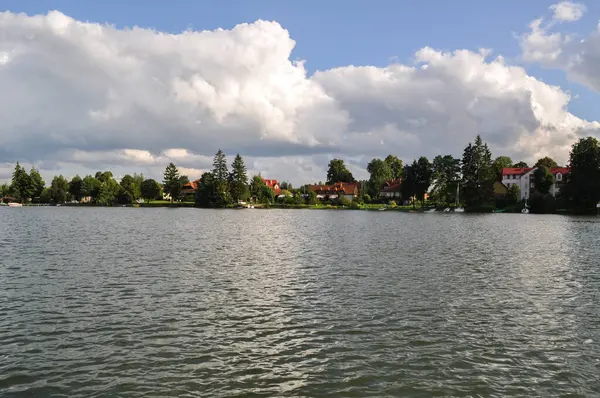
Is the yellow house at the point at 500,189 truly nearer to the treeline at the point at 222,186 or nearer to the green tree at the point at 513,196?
the green tree at the point at 513,196

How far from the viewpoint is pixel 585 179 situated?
122m

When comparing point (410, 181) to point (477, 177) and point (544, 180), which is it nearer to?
point (477, 177)

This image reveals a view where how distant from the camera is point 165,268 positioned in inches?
1148

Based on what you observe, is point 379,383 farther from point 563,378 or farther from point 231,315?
point 231,315

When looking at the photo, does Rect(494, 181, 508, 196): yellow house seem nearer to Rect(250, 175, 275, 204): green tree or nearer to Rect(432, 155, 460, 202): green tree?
Rect(432, 155, 460, 202): green tree

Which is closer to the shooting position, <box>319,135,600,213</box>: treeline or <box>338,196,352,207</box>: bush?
<box>319,135,600,213</box>: treeline

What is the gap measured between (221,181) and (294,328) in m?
167

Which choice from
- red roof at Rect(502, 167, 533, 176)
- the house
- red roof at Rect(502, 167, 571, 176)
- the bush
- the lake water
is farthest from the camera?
the bush

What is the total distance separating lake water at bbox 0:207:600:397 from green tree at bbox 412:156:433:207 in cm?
13114

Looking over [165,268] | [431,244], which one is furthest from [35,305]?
[431,244]

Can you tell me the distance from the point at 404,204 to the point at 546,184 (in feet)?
179

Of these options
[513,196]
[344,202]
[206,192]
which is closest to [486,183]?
[513,196]

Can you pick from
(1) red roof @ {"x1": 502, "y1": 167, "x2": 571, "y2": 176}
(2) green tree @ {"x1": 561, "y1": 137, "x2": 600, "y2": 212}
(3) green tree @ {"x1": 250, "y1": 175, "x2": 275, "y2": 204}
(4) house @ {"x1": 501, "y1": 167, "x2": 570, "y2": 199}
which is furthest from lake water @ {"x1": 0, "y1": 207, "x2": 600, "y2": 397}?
(3) green tree @ {"x1": 250, "y1": 175, "x2": 275, "y2": 204}

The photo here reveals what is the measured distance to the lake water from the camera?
11.9m
